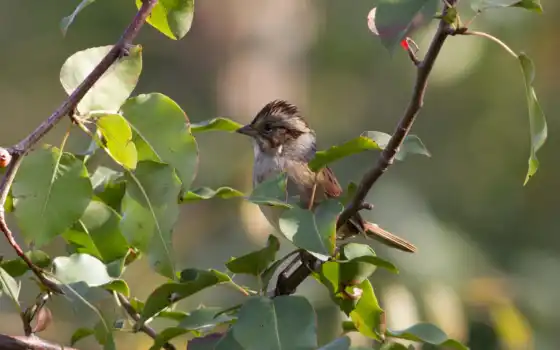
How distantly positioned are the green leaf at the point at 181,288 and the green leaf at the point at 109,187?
0.25 metres

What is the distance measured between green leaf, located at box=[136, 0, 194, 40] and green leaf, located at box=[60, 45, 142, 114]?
7 centimetres

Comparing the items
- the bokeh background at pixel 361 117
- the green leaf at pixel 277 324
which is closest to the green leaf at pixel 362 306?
the green leaf at pixel 277 324

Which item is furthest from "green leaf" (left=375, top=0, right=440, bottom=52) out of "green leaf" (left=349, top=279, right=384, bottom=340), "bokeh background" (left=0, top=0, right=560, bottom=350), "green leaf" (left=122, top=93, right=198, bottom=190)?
"bokeh background" (left=0, top=0, right=560, bottom=350)

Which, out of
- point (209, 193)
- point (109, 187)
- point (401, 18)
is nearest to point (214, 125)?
point (209, 193)

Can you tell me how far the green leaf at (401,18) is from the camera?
1209 millimetres

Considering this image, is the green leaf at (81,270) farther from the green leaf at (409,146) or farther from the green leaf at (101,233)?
the green leaf at (409,146)

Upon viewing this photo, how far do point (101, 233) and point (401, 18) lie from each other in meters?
0.70

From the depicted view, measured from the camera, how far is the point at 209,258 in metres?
6.18

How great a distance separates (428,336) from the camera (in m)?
1.55

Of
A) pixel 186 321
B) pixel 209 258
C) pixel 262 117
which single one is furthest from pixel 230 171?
pixel 186 321

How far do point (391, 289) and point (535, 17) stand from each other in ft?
13.3

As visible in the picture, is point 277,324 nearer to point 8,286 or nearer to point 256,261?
point 256,261

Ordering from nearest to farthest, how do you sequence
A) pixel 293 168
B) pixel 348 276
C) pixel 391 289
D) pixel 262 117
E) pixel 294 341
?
pixel 294 341 < pixel 348 276 < pixel 293 168 < pixel 262 117 < pixel 391 289

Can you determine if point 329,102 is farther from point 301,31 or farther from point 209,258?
point 209,258
